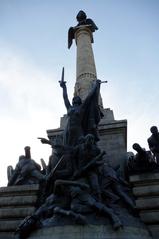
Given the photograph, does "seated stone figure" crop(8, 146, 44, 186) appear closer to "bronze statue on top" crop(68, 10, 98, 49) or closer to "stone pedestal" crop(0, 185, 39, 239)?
"stone pedestal" crop(0, 185, 39, 239)

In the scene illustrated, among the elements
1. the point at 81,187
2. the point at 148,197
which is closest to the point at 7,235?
the point at 81,187

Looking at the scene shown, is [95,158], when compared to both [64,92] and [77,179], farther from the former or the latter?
[64,92]

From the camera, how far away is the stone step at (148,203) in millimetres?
8648

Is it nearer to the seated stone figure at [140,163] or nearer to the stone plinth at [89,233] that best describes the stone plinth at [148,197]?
the seated stone figure at [140,163]

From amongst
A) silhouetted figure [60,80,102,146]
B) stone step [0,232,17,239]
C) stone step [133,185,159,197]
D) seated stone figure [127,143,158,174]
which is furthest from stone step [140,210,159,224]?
stone step [0,232,17,239]

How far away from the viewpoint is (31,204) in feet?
31.5

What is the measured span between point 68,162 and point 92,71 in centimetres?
817

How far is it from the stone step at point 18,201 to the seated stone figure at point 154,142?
444 cm

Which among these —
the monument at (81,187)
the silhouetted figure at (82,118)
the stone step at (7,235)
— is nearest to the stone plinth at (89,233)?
the monument at (81,187)

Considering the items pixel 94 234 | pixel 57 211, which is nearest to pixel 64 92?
pixel 57 211

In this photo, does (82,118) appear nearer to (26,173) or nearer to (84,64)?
(26,173)

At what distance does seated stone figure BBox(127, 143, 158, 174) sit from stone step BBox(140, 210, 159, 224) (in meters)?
1.72

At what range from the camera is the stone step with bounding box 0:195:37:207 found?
9.66 metres

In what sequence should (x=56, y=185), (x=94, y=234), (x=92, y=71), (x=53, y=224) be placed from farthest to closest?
(x=92, y=71), (x=56, y=185), (x=53, y=224), (x=94, y=234)
